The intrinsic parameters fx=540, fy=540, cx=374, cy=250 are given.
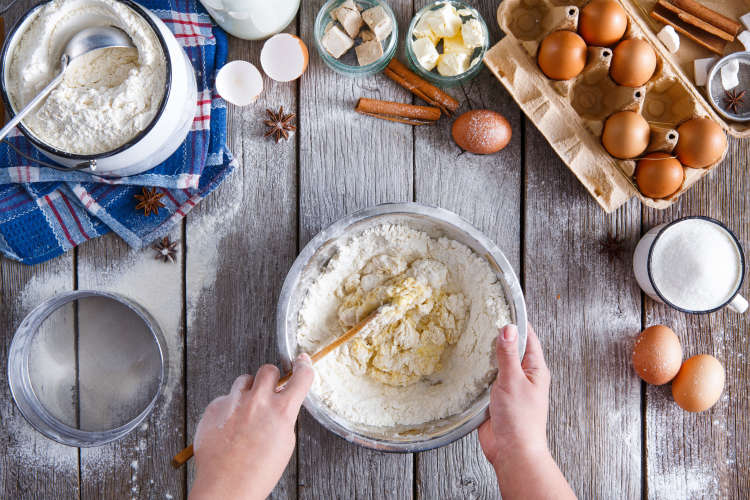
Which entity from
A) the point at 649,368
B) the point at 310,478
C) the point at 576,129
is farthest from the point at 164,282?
the point at 649,368

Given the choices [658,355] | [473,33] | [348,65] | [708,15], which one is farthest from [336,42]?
[658,355]

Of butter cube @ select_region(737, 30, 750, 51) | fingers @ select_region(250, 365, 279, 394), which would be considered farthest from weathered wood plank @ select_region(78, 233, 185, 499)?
butter cube @ select_region(737, 30, 750, 51)

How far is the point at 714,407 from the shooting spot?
1.29 metres

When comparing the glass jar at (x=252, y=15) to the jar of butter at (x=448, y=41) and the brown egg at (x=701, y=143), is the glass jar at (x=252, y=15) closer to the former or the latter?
the jar of butter at (x=448, y=41)

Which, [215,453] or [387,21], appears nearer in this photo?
[215,453]

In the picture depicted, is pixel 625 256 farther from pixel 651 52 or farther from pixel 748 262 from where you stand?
pixel 651 52

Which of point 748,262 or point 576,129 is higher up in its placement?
point 576,129

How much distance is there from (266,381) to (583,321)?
752mm

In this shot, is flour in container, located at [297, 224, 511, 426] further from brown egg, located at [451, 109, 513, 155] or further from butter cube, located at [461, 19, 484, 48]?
butter cube, located at [461, 19, 484, 48]

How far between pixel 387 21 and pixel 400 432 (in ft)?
2.97

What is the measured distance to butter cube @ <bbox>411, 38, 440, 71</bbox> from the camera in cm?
121

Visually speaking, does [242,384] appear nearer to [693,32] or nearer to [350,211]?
[350,211]

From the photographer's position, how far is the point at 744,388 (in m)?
1.30

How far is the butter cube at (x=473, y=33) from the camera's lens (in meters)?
1.20
